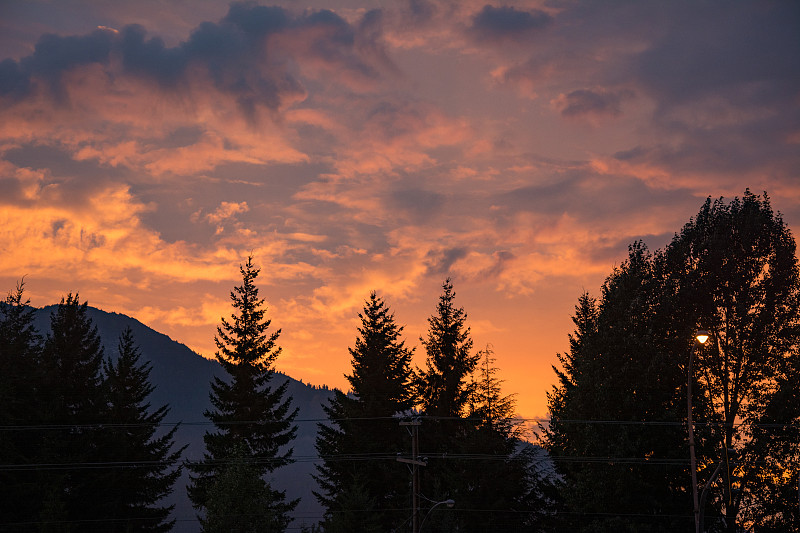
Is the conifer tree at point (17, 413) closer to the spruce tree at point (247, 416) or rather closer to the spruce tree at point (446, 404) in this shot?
the spruce tree at point (247, 416)

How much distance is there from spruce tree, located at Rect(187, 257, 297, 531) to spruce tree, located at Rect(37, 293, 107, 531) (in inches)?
362

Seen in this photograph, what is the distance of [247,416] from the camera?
73875mm

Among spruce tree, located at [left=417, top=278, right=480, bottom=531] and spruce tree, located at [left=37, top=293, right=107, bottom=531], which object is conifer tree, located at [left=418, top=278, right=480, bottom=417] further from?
spruce tree, located at [left=37, top=293, right=107, bottom=531]

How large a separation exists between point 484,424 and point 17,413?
41855 mm

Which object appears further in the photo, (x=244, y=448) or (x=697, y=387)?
(x=244, y=448)

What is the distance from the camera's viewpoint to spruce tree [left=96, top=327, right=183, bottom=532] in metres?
71.7

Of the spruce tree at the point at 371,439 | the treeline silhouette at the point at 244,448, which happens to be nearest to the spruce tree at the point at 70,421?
the treeline silhouette at the point at 244,448

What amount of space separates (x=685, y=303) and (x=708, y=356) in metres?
4.24

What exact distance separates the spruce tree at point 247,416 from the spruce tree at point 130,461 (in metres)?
4.16

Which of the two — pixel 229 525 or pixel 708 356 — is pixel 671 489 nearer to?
pixel 708 356

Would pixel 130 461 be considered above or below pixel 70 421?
below

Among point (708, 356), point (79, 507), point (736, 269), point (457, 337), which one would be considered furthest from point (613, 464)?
point (79, 507)

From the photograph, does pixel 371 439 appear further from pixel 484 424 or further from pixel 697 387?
pixel 697 387

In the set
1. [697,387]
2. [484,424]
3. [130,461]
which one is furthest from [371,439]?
[697,387]
